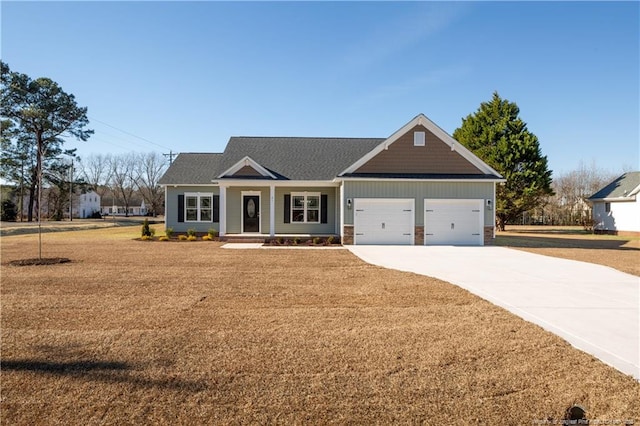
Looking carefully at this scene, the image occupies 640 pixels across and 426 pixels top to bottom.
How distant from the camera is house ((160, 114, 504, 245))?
56.0ft

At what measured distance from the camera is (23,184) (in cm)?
3900

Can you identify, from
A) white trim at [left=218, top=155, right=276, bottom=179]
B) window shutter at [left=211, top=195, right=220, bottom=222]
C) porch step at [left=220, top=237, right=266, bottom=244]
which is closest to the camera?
Answer: porch step at [left=220, top=237, right=266, bottom=244]

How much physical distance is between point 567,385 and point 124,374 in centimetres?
431

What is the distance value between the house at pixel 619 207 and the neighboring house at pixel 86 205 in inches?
2696

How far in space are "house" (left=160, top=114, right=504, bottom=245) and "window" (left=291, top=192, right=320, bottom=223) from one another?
5cm

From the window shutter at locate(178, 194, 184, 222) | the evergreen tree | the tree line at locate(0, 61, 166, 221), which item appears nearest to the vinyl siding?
the evergreen tree

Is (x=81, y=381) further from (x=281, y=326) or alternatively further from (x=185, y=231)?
(x=185, y=231)

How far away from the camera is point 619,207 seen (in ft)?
88.5

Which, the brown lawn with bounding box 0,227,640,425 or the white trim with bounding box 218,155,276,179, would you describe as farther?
the white trim with bounding box 218,155,276,179

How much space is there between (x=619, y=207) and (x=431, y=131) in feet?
64.1

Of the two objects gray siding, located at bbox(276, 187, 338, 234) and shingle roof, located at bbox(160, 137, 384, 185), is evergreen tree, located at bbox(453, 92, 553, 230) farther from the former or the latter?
gray siding, located at bbox(276, 187, 338, 234)

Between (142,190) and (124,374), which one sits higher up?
(142,190)

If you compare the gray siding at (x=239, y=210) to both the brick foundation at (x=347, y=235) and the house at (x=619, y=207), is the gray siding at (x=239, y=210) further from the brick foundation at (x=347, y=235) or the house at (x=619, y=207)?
the house at (x=619, y=207)

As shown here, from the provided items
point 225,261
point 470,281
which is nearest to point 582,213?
point 470,281
